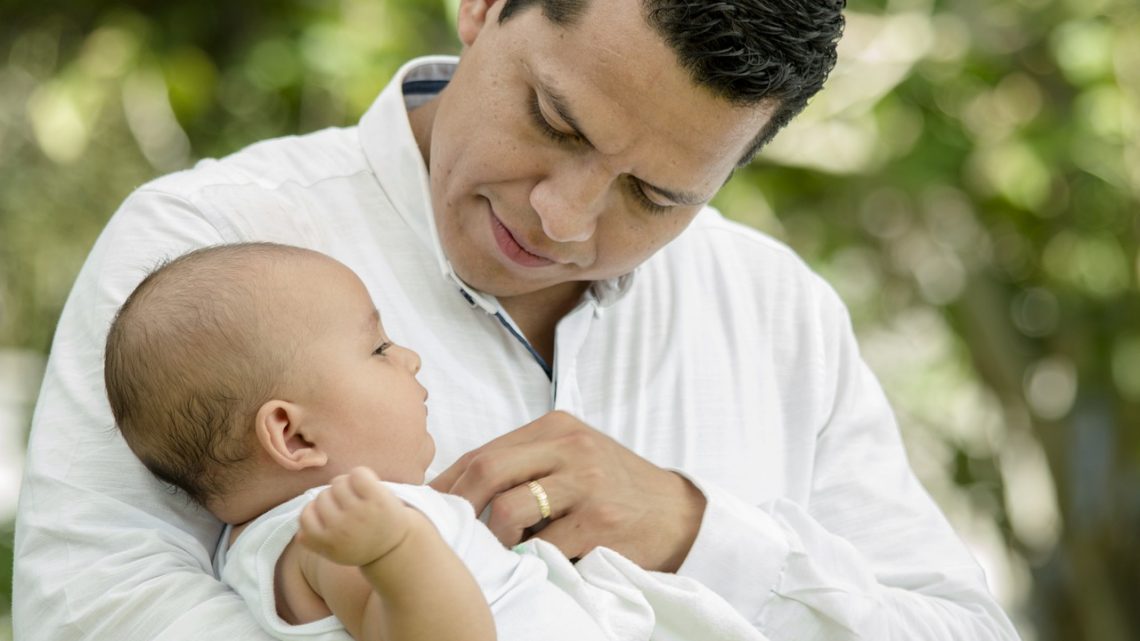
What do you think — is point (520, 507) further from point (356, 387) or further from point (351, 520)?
point (351, 520)

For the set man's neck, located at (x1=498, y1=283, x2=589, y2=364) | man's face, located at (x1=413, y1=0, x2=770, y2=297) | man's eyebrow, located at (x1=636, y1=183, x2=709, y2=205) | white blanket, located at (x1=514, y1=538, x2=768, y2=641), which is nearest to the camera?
white blanket, located at (x1=514, y1=538, x2=768, y2=641)

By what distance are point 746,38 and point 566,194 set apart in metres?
0.30

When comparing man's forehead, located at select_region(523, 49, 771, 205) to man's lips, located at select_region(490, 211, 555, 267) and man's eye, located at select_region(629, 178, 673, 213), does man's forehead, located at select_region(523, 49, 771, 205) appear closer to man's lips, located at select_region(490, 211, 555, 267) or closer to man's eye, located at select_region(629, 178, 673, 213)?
man's eye, located at select_region(629, 178, 673, 213)

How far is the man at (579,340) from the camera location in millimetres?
1717

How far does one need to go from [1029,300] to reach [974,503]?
681 millimetres

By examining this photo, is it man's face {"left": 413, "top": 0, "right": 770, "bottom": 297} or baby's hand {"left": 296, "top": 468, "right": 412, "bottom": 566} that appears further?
man's face {"left": 413, "top": 0, "right": 770, "bottom": 297}

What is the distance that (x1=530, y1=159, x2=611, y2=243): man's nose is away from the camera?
1.86 metres

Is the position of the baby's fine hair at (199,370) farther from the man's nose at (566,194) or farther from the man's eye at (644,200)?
the man's eye at (644,200)

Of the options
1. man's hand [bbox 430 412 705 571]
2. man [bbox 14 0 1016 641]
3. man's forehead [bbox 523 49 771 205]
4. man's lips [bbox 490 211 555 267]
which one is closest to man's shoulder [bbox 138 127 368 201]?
man [bbox 14 0 1016 641]

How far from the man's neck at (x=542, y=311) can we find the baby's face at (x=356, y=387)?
0.40 meters

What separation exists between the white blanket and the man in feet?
0.16

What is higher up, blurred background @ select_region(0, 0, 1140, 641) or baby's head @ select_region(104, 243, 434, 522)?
baby's head @ select_region(104, 243, 434, 522)

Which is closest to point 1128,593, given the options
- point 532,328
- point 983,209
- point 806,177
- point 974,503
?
point 974,503

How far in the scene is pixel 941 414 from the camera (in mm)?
4684
